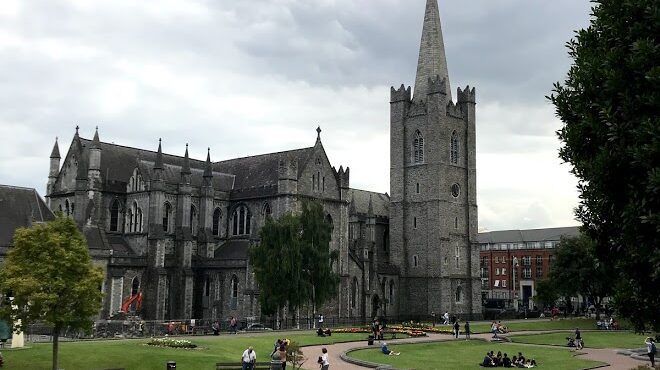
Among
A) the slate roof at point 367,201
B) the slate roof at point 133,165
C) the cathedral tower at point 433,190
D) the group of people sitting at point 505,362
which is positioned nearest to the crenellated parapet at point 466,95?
the cathedral tower at point 433,190

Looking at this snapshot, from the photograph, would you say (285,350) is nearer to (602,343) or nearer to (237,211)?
(602,343)

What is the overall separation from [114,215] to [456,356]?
145 ft

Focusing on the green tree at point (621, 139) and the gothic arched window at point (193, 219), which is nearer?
the green tree at point (621, 139)

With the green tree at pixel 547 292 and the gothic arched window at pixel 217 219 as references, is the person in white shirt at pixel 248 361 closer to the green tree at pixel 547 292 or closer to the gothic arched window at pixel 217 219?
the gothic arched window at pixel 217 219

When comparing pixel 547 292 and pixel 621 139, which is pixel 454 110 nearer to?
pixel 547 292

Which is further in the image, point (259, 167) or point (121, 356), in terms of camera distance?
point (259, 167)

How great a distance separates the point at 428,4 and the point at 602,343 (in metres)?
53.0

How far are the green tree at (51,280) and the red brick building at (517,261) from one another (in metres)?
102

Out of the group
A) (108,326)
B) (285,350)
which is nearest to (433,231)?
(108,326)

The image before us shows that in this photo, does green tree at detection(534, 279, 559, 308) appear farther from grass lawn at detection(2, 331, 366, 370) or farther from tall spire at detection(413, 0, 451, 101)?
grass lawn at detection(2, 331, 366, 370)

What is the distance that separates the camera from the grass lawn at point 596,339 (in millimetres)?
54688

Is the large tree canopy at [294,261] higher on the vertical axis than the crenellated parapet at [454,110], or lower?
lower

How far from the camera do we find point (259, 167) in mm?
81438

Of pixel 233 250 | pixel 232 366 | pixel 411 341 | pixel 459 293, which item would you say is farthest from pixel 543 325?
pixel 232 366
